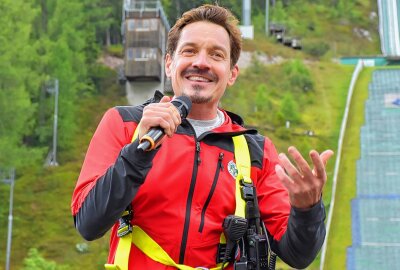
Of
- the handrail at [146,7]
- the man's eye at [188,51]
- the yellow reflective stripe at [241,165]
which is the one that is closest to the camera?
the yellow reflective stripe at [241,165]

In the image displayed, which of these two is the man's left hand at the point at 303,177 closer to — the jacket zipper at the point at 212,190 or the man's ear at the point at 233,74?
the jacket zipper at the point at 212,190

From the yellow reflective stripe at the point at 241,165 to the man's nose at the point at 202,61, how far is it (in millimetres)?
307

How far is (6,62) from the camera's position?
27.9m

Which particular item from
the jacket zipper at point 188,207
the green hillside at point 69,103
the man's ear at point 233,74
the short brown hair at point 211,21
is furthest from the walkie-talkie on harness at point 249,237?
the green hillside at point 69,103

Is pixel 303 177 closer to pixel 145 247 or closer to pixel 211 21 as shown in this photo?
pixel 145 247

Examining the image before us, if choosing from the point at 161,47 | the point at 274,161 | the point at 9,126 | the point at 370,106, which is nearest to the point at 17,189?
the point at 9,126

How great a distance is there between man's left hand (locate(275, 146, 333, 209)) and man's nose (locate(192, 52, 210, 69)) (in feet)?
1.67

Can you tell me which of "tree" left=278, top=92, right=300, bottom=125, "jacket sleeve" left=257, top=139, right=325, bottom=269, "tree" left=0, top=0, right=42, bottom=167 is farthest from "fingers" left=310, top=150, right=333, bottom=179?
"tree" left=278, top=92, right=300, bottom=125

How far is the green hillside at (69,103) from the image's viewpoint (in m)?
26.6

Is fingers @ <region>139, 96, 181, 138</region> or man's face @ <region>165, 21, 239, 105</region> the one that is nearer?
fingers @ <region>139, 96, 181, 138</region>

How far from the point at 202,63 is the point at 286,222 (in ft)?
2.25

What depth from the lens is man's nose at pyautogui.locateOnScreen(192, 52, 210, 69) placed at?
310 cm

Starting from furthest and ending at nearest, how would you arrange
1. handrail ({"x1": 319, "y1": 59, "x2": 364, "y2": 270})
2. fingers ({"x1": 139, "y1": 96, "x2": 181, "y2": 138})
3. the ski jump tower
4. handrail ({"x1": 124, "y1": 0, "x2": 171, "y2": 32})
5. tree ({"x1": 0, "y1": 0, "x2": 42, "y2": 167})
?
handrail ({"x1": 124, "y1": 0, "x2": 171, "y2": 32})
the ski jump tower
tree ({"x1": 0, "y1": 0, "x2": 42, "y2": 167})
handrail ({"x1": 319, "y1": 59, "x2": 364, "y2": 270})
fingers ({"x1": 139, "y1": 96, "x2": 181, "y2": 138})

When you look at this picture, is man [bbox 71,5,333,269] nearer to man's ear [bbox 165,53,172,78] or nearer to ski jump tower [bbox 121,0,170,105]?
man's ear [bbox 165,53,172,78]
